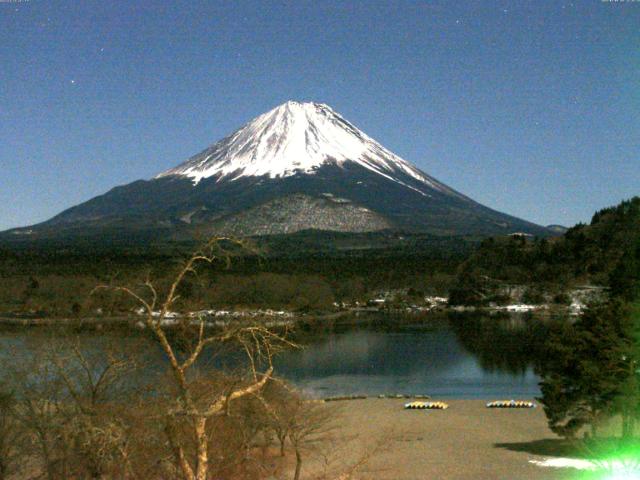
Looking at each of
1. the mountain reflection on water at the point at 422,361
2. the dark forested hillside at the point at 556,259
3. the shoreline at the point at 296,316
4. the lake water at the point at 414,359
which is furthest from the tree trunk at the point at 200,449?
the dark forested hillside at the point at 556,259

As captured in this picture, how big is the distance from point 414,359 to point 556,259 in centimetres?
5424

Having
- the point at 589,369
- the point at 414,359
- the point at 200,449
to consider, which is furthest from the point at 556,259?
the point at 200,449

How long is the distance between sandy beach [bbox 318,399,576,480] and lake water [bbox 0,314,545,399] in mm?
4172

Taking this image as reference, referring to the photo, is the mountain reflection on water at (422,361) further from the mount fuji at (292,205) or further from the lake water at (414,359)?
the mount fuji at (292,205)

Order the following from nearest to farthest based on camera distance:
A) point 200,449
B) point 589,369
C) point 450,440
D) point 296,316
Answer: point 200,449
point 589,369
point 450,440
point 296,316

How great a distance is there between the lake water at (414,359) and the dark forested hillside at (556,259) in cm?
2477

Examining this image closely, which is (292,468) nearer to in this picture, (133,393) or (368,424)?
(133,393)

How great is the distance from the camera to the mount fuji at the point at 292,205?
511 feet

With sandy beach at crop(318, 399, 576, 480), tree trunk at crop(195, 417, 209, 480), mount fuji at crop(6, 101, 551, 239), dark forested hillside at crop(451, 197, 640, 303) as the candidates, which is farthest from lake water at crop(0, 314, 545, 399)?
mount fuji at crop(6, 101, 551, 239)

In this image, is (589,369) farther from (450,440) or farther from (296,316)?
(296,316)

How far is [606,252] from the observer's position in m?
91.9

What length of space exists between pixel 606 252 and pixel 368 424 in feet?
241

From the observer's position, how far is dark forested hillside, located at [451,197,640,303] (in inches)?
3516

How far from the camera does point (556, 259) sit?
94500 millimetres
